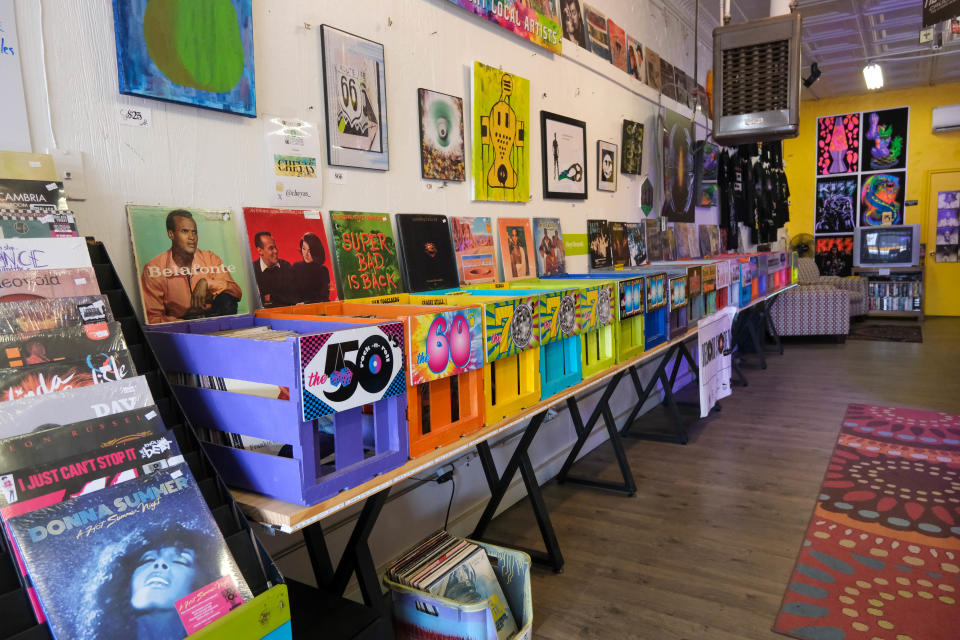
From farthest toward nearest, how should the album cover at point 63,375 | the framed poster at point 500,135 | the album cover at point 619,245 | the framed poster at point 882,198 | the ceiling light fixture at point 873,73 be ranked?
1. the framed poster at point 882,198
2. the ceiling light fixture at point 873,73
3. the album cover at point 619,245
4. the framed poster at point 500,135
5. the album cover at point 63,375

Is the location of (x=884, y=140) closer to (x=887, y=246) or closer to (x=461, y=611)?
(x=887, y=246)

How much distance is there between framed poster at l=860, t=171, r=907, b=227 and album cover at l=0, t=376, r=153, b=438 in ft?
36.9

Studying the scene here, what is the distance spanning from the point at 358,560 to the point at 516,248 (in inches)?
70.3

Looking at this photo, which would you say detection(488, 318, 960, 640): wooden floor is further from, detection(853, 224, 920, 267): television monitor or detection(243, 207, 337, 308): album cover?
detection(853, 224, 920, 267): television monitor

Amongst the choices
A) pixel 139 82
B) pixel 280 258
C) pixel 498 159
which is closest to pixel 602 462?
pixel 498 159

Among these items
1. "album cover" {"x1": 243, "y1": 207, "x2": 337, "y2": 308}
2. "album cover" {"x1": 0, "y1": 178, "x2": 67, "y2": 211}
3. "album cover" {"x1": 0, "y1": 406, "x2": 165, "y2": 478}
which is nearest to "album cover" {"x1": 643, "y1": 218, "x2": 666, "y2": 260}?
"album cover" {"x1": 243, "y1": 207, "x2": 337, "y2": 308}

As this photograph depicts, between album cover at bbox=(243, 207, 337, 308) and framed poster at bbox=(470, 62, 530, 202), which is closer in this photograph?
Answer: album cover at bbox=(243, 207, 337, 308)

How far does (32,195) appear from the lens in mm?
1271

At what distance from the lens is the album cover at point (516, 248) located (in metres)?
2.92

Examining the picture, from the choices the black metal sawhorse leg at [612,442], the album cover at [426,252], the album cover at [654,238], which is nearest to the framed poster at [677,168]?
the album cover at [654,238]

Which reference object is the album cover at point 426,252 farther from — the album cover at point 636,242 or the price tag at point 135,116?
A: the album cover at point 636,242

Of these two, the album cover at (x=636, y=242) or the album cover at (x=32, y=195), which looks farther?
the album cover at (x=636, y=242)

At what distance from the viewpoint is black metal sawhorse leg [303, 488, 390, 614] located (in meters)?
1.52

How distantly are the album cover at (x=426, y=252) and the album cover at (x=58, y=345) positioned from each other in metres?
1.23
